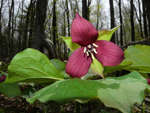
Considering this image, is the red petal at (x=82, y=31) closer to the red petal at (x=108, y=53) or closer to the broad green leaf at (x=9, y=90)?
the red petal at (x=108, y=53)

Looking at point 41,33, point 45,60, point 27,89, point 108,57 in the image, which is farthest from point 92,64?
point 41,33

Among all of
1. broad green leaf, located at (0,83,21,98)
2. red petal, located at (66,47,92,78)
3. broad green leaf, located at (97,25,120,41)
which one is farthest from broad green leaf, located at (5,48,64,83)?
broad green leaf, located at (0,83,21,98)

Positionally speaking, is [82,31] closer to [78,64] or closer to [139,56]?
[78,64]

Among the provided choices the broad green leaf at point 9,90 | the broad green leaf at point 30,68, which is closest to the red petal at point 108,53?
the broad green leaf at point 30,68

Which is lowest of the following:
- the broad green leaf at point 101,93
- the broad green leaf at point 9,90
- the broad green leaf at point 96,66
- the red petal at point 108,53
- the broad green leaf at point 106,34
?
the broad green leaf at point 9,90

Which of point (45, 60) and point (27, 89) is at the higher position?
point (45, 60)

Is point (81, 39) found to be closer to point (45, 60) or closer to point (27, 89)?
point (45, 60)

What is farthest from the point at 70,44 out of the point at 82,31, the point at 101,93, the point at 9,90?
the point at 9,90
